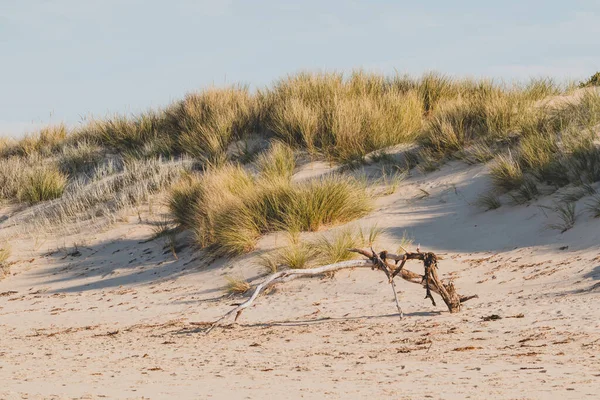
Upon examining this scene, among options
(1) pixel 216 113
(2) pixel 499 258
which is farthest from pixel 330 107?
(2) pixel 499 258

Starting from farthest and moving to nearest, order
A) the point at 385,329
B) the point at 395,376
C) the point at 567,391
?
1. the point at 385,329
2. the point at 395,376
3. the point at 567,391

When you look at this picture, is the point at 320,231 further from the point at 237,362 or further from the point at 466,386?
the point at 466,386

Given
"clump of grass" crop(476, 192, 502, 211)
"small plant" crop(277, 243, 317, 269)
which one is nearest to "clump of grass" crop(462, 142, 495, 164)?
"clump of grass" crop(476, 192, 502, 211)

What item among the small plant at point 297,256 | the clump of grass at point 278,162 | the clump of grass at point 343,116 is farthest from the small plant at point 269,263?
the clump of grass at point 343,116

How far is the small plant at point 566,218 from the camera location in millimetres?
9422

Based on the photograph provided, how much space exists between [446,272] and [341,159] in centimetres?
494

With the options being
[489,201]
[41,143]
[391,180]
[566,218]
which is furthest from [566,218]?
[41,143]

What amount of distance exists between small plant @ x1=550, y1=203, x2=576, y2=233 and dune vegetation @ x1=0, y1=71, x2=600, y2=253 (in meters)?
0.05

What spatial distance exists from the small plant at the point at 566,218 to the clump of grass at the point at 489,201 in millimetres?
972

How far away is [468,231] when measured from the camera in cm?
1026

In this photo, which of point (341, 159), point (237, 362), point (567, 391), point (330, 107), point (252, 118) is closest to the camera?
point (567, 391)

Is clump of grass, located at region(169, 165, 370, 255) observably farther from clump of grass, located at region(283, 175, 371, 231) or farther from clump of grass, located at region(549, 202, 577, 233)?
clump of grass, located at region(549, 202, 577, 233)

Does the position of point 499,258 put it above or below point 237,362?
below

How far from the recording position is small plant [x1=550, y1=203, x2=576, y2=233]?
30.9 feet
